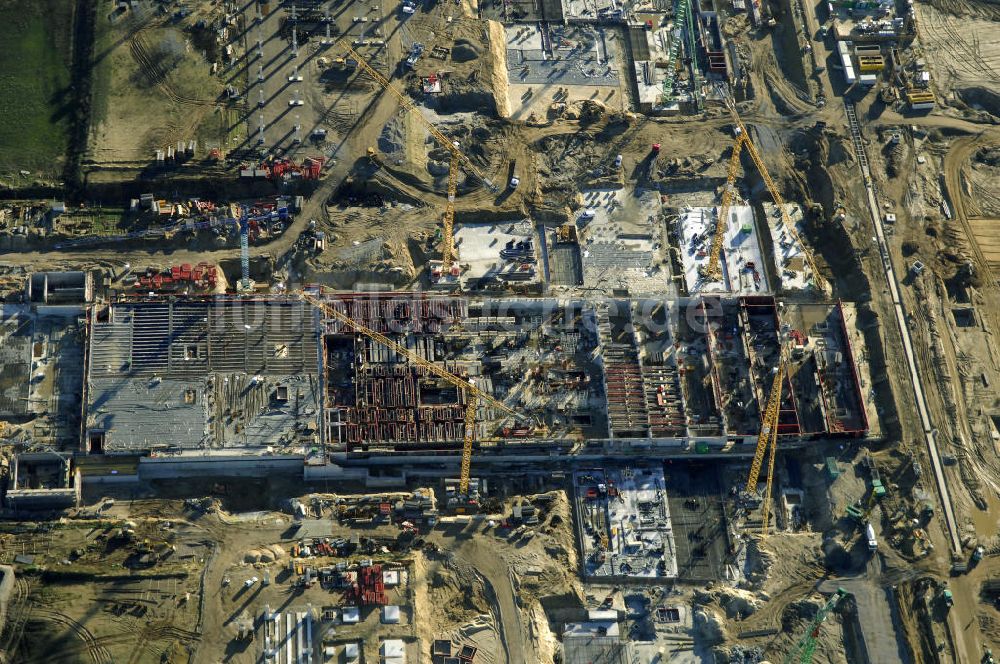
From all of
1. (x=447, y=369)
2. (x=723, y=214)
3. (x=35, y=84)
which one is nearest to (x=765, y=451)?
(x=723, y=214)

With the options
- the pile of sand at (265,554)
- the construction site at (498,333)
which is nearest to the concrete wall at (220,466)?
the construction site at (498,333)

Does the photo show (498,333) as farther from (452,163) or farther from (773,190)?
(773,190)

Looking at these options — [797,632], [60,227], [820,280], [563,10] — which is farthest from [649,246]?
[60,227]

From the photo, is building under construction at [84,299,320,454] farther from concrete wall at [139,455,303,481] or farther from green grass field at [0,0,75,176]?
green grass field at [0,0,75,176]

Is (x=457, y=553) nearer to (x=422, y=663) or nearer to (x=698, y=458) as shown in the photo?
(x=422, y=663)

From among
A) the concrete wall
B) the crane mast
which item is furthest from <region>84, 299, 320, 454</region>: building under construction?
the crane mast

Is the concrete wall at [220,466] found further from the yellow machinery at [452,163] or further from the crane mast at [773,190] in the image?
the crane mast at [773,190]
